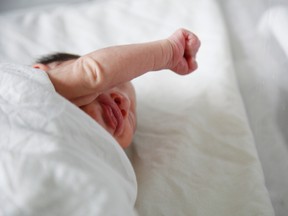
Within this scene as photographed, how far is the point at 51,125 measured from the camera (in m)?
0.48

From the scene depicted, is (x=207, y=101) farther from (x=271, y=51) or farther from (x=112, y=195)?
(x=112, y=195)

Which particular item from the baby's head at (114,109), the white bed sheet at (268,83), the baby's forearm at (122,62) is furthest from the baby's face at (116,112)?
the white bed sheet at (268,83)

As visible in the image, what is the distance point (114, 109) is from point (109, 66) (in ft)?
0.53

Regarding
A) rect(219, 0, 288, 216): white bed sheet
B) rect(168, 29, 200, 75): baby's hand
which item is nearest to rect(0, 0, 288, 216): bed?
rect(219, 0, 288, 216): white bed sheet

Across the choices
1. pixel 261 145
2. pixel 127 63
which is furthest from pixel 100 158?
pixel 261 145

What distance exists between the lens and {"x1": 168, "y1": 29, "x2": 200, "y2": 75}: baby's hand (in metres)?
0.69

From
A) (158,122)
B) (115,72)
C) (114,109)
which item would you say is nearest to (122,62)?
(115,72)

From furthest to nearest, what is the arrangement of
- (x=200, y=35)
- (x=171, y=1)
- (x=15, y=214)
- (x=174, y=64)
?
(x=171, y=1)
(x=200, y=35)
(x=174, y=64)
(x=15, y=214)

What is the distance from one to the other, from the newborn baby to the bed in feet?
0.16

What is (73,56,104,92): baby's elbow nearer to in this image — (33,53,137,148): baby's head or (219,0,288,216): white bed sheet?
(33,53,137,148): baby's head

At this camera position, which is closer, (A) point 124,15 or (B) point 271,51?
(B) point 271,51

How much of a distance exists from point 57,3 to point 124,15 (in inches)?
11.4

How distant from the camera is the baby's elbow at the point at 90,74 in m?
0.55

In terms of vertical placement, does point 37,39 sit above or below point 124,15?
below
